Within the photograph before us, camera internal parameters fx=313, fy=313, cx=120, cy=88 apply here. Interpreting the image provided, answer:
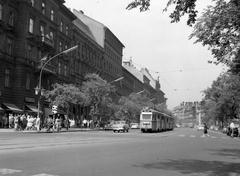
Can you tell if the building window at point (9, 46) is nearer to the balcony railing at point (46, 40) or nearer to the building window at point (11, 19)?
the building window at point (11, 19)

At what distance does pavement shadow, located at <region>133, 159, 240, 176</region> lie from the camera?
8.91m

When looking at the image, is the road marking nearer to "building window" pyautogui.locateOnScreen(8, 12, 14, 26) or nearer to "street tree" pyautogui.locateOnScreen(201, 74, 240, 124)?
"building window" pyautogui.locateOnScreen(8, 12, 14, 26)

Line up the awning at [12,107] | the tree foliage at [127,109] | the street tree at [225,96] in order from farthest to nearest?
the tree foliage at [127,109] → the street tree at [225,96] → the awning at [12,107]

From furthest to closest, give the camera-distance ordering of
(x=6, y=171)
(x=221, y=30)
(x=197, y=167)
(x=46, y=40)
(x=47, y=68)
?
(x=46, y=40), (x=47, y=68), (x=221, y=30), (x=197, y=167), (x=6, y=171)

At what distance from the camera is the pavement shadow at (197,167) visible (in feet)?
29.2

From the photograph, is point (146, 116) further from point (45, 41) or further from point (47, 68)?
point (45, 41)

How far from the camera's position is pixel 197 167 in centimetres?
980

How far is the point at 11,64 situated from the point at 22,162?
3114 cm

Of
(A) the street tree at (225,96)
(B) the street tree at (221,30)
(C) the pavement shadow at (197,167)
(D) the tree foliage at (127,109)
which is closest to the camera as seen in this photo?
(C) the pavement shadow at (197,167)

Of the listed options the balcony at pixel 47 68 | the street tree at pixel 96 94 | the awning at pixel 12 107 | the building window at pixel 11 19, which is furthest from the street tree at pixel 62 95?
the building window at pixel 11 19

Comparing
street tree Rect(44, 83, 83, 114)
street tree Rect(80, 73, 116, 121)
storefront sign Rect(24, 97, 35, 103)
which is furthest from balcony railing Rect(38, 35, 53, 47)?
street tree Rect(80, 73, 116, 121)

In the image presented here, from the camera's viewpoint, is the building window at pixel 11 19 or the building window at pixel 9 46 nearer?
the building window at pixel 9 46

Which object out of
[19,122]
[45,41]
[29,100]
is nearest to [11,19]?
[45,41]

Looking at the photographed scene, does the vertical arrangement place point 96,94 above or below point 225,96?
below
